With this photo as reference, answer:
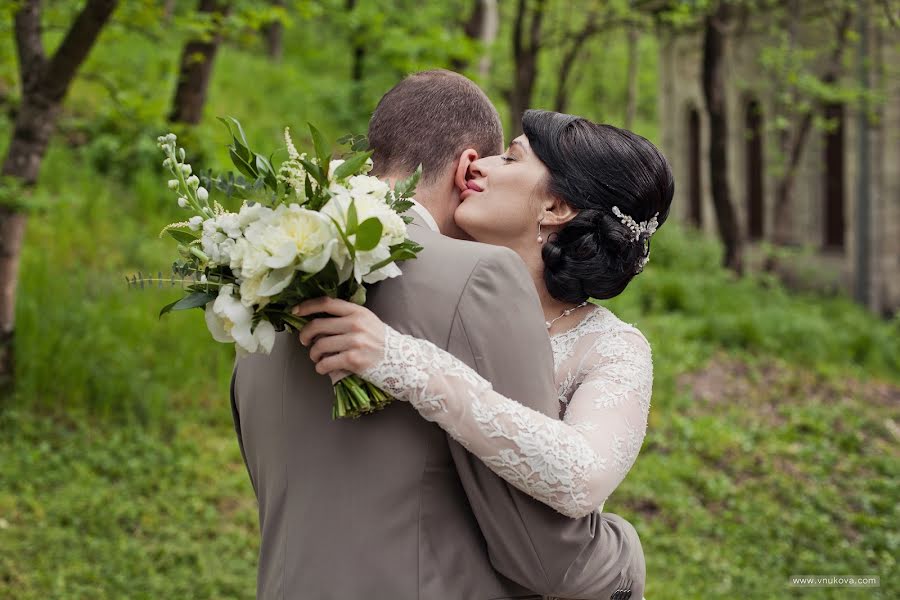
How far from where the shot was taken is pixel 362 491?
2.16m

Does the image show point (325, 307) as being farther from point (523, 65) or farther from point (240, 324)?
point (523, 65)

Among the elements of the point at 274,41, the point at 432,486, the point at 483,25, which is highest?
the point at 432,486

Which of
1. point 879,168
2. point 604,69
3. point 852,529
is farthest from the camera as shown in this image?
point 604,69

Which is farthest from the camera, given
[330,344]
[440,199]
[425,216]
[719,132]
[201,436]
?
[719,132]

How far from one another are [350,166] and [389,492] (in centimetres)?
70

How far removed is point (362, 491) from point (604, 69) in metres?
32.0

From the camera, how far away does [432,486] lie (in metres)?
2.18

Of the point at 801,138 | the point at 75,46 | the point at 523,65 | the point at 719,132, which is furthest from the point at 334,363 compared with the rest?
the point at 801,138

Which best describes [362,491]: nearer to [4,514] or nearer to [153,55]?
[4,514]

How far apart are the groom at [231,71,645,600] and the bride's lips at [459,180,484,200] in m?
0.32

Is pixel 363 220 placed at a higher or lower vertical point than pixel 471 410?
higher

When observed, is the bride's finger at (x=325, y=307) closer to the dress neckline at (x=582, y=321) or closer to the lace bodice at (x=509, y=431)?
the lace bodice at (x=509, y=431)

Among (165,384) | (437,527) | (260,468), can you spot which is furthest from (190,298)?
(165,384)

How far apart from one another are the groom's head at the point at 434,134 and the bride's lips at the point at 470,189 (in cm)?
2
